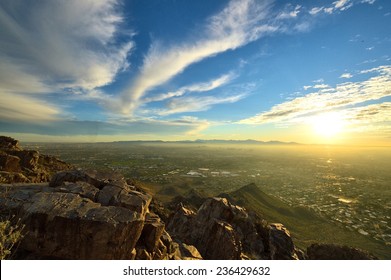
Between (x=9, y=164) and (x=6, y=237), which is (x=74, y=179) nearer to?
(x=6, y=237)

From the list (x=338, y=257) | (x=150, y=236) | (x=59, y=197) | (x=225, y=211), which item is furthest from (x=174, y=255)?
(x=338, y=257)


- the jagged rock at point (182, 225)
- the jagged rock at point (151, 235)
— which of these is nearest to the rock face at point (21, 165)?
the jagged rock at point (182, 225)

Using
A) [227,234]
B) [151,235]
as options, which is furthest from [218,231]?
[151,235]

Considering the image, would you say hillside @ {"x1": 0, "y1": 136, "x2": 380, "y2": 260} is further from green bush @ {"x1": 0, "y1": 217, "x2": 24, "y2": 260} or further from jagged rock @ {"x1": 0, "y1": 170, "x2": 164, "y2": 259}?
green bush @ {"x1": 0, "y1": 217, "x2": 24, "y2": 260}

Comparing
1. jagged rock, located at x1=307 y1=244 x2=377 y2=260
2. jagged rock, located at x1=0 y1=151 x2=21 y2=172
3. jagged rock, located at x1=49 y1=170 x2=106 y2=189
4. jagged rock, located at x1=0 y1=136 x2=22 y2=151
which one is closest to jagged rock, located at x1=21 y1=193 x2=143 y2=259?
jagged rock, located at x1=49 y1=170 x2=106 y2=189

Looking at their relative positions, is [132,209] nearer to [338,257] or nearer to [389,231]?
[338,257]

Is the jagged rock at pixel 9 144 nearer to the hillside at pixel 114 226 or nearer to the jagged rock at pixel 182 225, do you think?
the hillside at pixel 114 226

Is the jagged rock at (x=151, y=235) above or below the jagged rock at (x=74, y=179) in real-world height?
below
